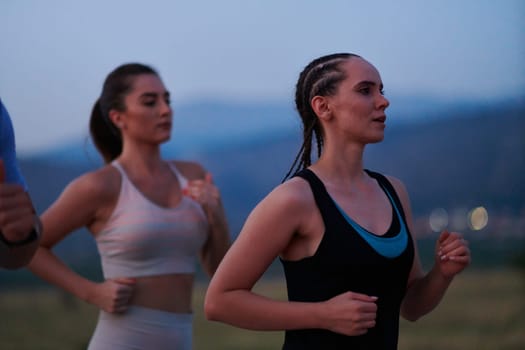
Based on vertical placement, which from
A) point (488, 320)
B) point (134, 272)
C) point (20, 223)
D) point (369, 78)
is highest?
point (369, 78)

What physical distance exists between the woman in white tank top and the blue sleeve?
1391 millimetres

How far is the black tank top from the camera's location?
1985 millimetres

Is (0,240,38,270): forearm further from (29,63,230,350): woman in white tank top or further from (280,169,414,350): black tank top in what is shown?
(29,63,230,350): woman in white tank top

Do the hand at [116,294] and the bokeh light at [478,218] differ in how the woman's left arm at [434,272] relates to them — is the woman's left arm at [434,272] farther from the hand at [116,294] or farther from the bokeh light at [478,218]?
the bokeh light at [478,218]

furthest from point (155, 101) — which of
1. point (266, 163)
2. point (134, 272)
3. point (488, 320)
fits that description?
point (266, 163)

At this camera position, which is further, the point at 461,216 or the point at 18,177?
the point at 461,216

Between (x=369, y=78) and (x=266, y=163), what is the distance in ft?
22.7

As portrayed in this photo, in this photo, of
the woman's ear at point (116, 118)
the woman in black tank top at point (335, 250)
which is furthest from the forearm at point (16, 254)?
the woman's ear at point (116, 118)

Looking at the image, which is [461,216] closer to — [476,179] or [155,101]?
[476,179]

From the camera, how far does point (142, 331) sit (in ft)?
10.2

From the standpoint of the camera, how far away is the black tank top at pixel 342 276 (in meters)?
1.99

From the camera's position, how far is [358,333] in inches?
74.0

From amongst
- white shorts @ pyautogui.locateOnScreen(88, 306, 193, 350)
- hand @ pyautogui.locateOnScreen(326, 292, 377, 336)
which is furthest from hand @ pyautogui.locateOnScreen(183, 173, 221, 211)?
hand @ pyautogui.locateOnScreen(326, 292, 377, 336)

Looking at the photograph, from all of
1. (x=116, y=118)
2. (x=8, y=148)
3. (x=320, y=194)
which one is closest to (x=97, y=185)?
(x=116, y=118)
